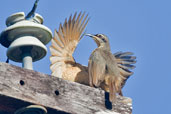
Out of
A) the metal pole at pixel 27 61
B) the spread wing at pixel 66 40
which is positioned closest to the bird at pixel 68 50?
the spread wing at pixel 66 40

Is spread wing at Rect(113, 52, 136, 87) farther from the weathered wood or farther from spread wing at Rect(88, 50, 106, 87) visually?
the weathered wood

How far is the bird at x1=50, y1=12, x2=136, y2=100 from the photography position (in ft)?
22.5

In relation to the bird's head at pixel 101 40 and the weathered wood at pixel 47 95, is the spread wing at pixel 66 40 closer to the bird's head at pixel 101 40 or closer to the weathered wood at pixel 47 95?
the bird's head at pixel 101 40

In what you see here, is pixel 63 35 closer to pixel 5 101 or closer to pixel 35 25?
pixel 35 25

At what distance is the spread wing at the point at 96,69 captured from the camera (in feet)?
20.3

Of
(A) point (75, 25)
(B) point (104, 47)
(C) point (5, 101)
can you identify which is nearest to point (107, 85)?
(B) point (104, 47)

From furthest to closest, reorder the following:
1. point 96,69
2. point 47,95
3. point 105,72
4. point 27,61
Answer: point 105,72 → point 96,69 → point 27,61 → point 47,95

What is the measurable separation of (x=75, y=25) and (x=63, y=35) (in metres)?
0.21

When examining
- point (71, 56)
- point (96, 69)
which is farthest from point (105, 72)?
point (71, 56)

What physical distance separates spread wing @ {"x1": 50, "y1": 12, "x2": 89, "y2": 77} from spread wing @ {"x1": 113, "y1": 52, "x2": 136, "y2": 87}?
63 centimetres

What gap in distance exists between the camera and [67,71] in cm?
693

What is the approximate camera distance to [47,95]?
16.1 feet

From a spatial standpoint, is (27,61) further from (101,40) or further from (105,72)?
(101,40)

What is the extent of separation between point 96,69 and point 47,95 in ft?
5.00
